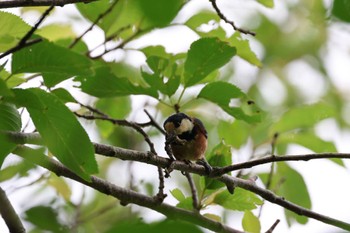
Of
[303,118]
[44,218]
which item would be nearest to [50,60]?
[44,218]

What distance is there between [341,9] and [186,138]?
166cm

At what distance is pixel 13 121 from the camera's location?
1236 mm

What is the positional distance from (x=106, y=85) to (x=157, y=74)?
167 mm

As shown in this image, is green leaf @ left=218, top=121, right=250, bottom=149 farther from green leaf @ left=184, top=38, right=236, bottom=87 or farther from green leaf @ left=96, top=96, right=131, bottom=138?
green leaf @ left=184, top=38, right=236, bottom=87

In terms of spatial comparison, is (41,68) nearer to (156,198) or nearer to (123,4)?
(156,198)

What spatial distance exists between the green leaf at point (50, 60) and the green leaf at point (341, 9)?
2.03ft

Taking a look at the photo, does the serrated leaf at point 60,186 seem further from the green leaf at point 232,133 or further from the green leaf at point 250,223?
the green leaf at point 250,223

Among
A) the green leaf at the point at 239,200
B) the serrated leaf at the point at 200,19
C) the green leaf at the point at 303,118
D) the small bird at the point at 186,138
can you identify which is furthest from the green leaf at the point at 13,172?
the green leaf at the point at 303,118

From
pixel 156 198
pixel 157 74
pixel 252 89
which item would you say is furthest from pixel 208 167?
pixel 252 89

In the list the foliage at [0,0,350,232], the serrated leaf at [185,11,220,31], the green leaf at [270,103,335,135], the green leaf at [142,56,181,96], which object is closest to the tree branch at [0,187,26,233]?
the foliage at [0,0,350,232]

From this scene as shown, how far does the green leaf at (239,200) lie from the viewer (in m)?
1.80

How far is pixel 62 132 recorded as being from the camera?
1158 millimetres

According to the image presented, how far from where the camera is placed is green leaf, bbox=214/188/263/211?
1.80 metres

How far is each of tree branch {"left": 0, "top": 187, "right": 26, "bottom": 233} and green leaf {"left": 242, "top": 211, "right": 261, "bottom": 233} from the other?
720 mm
